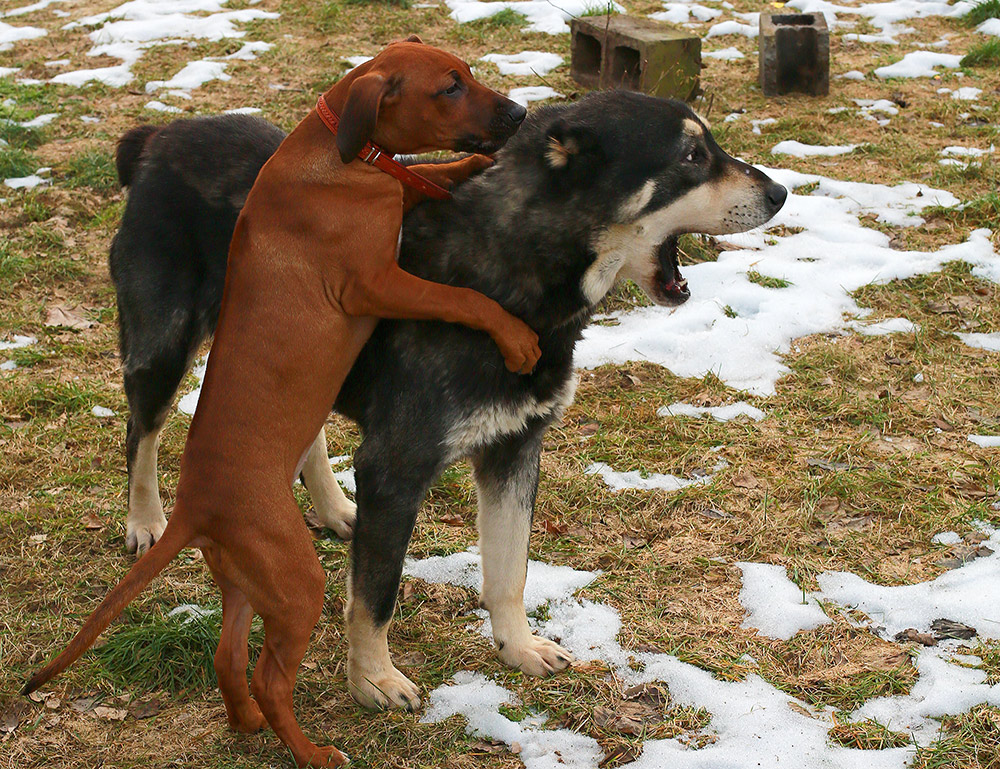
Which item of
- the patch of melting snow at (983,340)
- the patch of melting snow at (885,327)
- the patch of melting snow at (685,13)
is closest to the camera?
the patch of melting snow at (983,340)

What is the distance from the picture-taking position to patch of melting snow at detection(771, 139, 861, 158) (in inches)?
279

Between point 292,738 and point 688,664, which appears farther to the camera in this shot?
point 688,664

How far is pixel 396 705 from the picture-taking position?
10.3 feet

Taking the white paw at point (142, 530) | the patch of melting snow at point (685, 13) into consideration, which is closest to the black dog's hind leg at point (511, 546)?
the white paw at point (142, 530)

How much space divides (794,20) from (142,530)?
6.69 metres

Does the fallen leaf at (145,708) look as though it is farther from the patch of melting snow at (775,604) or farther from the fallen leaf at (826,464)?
the fallen leaf at (826,464)

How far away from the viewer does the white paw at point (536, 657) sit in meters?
3.30

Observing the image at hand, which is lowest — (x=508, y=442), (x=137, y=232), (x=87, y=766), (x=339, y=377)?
(x=87, y=766)

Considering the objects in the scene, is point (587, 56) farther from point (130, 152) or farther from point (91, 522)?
point (91, 522)

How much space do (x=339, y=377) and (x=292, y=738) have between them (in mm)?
1028

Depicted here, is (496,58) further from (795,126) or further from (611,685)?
(611,685)

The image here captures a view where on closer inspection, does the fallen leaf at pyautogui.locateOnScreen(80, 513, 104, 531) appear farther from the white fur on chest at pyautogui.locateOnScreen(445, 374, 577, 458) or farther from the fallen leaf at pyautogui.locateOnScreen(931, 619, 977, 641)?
the fallen leaf at pyautogui.locateOnScreen(931, 619, 977, 641)

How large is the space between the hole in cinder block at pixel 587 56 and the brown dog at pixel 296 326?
5.38 m

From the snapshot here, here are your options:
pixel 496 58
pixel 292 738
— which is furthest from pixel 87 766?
pixel 496 58
